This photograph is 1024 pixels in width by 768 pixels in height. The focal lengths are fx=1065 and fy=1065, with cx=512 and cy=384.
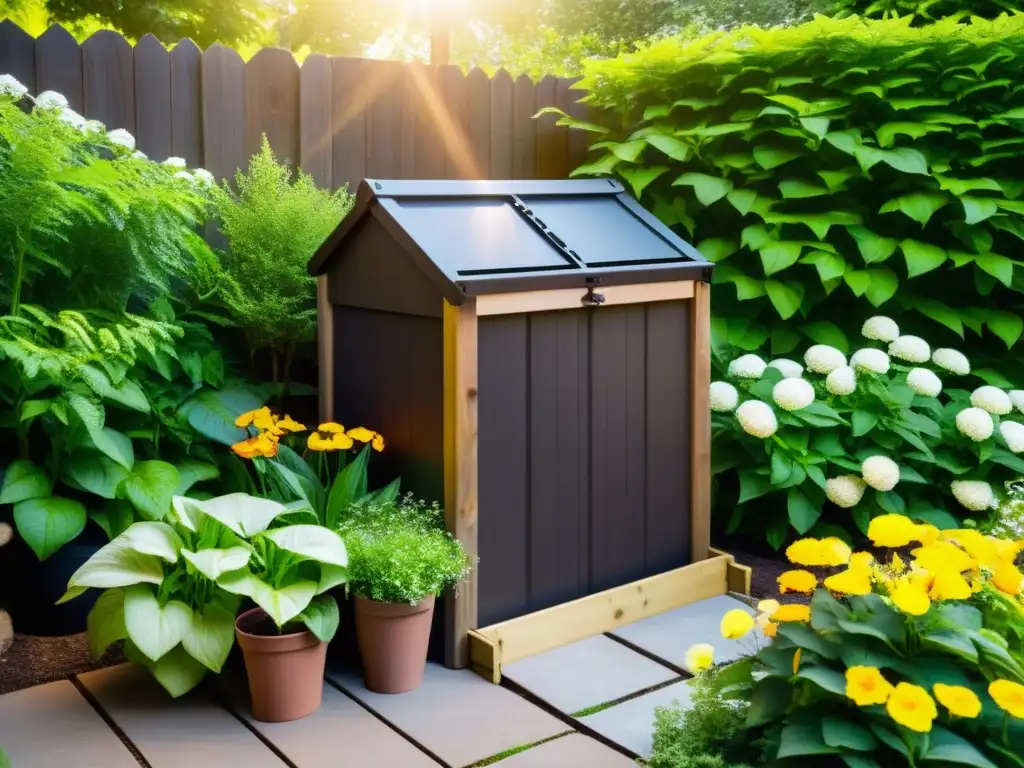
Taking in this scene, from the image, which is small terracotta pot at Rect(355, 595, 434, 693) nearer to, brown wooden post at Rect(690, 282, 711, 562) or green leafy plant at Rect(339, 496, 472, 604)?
green leafy plant at Rect(339, 496, 472, 604)

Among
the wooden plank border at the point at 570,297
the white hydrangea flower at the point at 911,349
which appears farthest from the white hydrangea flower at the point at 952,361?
the wooden plank border at the point at 570,297

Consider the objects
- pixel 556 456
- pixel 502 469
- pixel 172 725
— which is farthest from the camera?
pixel 556 456

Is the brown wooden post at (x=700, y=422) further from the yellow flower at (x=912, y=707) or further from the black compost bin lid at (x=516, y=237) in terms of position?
the yellow flower at (x=912, y=707)

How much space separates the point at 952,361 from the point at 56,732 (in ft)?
11.7

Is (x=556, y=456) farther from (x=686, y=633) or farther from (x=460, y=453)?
(x=686, y=633)

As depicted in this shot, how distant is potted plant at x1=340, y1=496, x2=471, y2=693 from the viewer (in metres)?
2.88

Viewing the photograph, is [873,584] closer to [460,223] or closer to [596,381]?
[596,381]

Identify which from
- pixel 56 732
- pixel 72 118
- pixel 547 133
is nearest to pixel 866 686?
pixel 56 732

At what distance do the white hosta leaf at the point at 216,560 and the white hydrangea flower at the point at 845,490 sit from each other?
2208 millimetres

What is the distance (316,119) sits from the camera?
4.32 meters

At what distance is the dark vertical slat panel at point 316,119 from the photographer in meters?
4.29

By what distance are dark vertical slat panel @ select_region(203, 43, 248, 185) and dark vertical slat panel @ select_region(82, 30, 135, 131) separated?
281 millimetres

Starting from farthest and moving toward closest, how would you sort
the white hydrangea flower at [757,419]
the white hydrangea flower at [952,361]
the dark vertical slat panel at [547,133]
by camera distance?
the dark vertical slat panel at [547,133], the white hydrangea flower at [952,361], the white hydrangea flower at [757,419]

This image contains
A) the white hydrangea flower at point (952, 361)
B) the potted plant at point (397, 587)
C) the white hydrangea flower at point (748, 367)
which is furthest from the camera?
the white hydrangea flower at point (952, 361)
